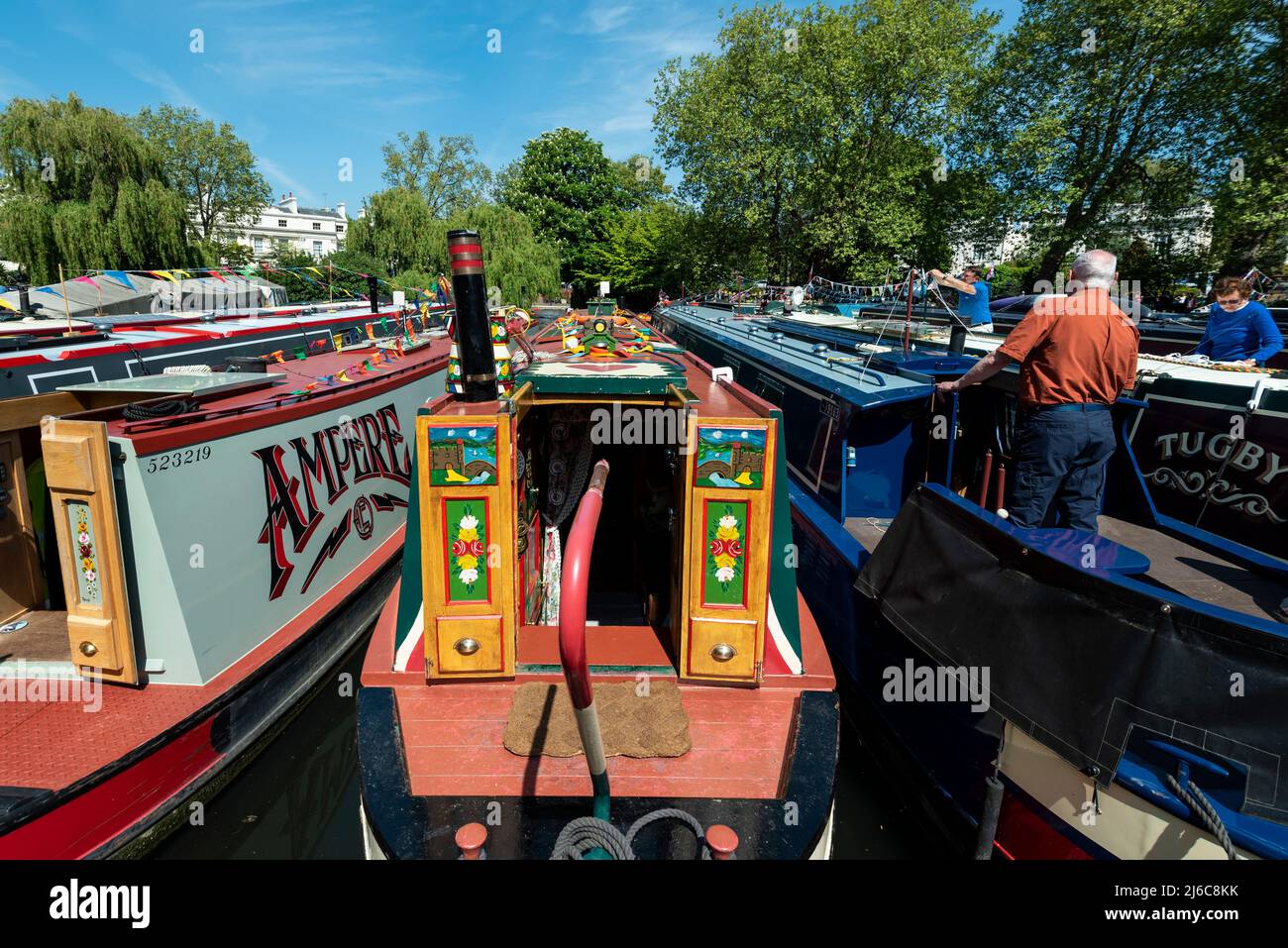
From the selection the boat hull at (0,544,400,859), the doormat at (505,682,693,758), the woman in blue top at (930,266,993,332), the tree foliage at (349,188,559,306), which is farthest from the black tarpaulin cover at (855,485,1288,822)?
the tree foliage at (349,188,559,306)

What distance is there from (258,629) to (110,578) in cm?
134

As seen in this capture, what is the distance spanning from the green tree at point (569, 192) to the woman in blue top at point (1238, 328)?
37.5 metres

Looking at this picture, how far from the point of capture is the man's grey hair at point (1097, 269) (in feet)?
12.9

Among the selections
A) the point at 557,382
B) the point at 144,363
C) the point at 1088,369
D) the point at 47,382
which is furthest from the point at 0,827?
the point at 1088,369

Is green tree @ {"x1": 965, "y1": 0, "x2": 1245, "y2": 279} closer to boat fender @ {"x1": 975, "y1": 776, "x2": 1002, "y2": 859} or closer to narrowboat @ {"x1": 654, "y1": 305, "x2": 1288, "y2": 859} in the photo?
narrowboat @ {"x1": 654, "y1": 305, "x2": 1288, "y2": 859}

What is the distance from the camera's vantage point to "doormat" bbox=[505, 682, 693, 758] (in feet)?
10.3

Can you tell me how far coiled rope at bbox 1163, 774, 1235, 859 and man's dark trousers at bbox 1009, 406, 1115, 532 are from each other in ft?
5.97

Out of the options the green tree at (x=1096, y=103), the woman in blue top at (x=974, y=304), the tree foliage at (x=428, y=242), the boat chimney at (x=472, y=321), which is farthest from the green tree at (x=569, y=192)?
the boat chimney at (x=472, y=321)

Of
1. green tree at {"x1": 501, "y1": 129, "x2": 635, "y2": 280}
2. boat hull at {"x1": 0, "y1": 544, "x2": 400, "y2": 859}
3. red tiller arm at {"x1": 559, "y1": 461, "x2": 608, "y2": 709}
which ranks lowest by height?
boat hull at {"x1": 0, "y1": 544, "x2": 400, "y2": 859}

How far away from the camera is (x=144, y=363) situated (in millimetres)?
7066

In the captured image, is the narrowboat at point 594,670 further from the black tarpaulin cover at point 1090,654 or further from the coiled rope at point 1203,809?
the coiled rope at point 1203,809

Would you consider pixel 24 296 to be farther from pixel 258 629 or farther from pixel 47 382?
pixel 258 629

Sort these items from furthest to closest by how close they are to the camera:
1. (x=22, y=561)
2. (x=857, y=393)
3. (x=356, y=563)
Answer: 1. (x=356, y=563)
2. (x=857, y=393)
3. (x=22, y=561)

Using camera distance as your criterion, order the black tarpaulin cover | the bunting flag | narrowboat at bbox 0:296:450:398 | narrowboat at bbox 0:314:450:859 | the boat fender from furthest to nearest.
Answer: the bunting flag
narrowboat at bbox 0:296:450:398
narrowboat at bbox 0:314:450:859
the boat fender
the black tarpaulin cover
